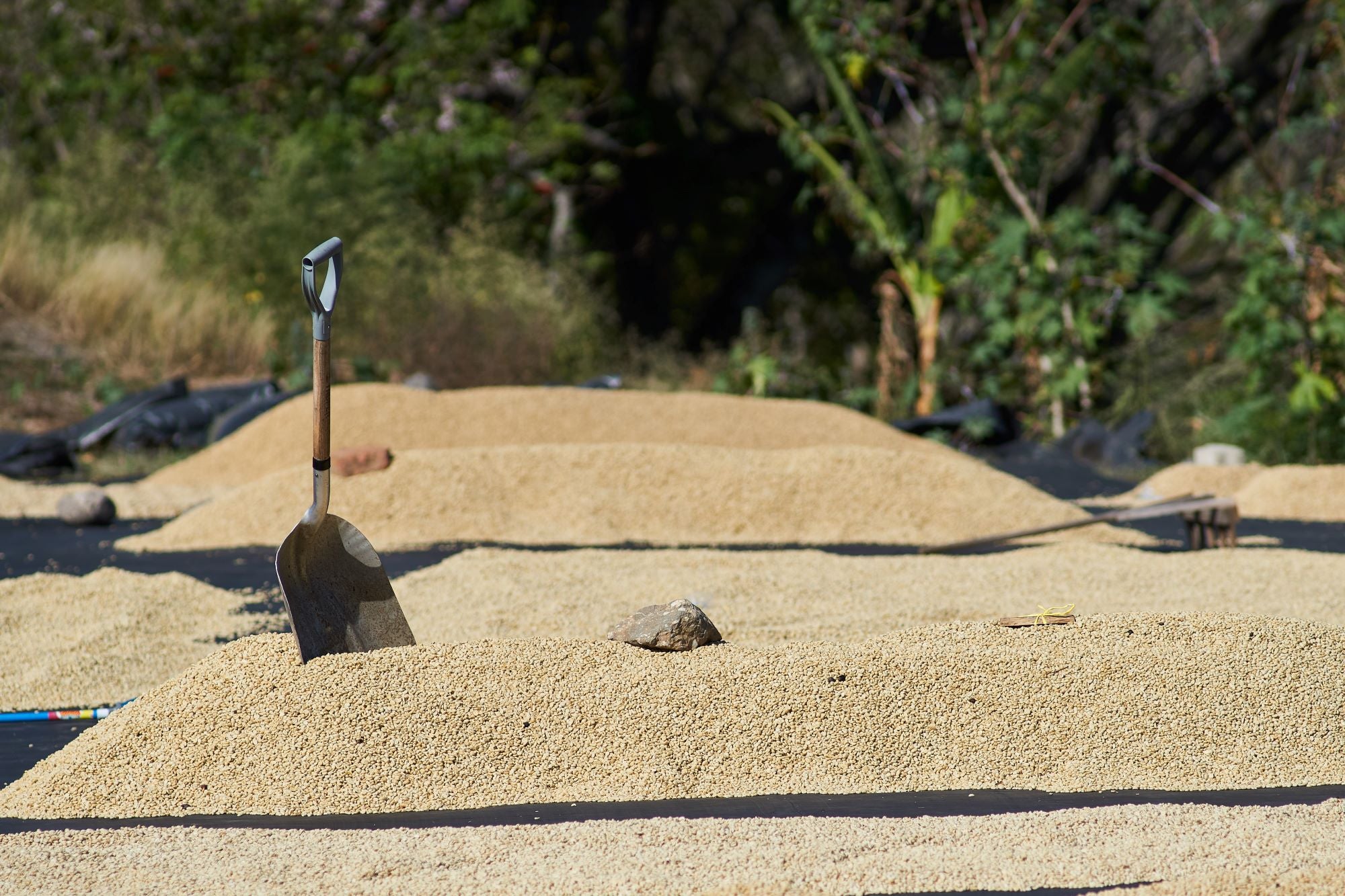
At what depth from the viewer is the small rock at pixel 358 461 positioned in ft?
16.6

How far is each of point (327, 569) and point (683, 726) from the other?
2.23ft

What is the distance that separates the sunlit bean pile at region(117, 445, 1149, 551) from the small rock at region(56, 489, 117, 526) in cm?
35

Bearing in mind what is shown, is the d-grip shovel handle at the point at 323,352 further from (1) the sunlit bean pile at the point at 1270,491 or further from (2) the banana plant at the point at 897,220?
(2) the banana plant at the point at 897,220

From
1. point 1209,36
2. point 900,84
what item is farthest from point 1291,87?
point 900,84

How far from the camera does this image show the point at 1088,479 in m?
6.61

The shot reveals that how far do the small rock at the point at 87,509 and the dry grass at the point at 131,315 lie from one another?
3.35m

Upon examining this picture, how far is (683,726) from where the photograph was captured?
2.25 meters

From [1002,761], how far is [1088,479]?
4.65 meters

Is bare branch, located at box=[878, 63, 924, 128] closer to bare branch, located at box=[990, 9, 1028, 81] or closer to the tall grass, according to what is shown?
bare branch, located at box=[990, 9, 1028, 81]

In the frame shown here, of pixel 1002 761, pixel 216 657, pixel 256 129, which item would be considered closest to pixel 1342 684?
pixel 1002 761

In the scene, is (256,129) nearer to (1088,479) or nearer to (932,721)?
(1088,479)

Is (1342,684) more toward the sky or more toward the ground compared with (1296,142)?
more toward the ground

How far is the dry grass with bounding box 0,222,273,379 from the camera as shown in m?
8.41

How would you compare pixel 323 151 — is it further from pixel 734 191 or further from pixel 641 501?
pixel 641 501
